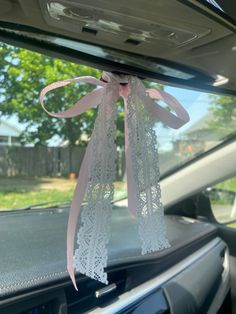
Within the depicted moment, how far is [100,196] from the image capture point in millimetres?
1024

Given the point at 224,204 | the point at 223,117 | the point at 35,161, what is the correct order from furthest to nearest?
the point at 224,204
the point at 35,161
the point at 223,117

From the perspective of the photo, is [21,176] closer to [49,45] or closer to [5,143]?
[5,143]

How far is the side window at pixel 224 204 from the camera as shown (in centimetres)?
289

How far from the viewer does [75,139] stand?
2600 millimetres

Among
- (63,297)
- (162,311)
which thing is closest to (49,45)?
(63,297)

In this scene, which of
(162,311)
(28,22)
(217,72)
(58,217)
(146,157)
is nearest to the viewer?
(28,22)

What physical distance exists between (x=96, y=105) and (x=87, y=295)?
81 centimetres

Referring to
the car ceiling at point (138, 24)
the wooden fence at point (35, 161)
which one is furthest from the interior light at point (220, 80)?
the wooden fence at point (35, 161)

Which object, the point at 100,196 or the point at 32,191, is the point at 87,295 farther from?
the point at 32,191

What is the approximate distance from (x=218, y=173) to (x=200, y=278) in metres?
0.73

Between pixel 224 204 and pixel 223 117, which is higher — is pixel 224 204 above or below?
below

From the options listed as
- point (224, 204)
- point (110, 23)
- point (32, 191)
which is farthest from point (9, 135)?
point (110, 23)

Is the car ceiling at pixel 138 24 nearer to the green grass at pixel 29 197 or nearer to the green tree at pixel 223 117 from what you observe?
the green tree at pixel 223 117

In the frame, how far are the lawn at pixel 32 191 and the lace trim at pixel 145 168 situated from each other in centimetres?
135
